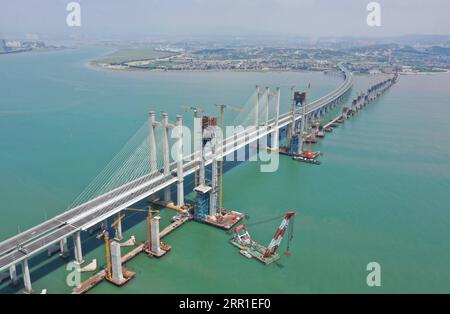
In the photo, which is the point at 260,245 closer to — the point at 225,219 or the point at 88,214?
the point at 225,219

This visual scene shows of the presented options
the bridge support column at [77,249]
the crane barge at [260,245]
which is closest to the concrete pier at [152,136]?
the crane barge at [260,245]

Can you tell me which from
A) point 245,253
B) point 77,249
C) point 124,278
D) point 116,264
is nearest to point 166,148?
point 77,249

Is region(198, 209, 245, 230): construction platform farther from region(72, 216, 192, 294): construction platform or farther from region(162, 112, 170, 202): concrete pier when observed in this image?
region(162, 112, 170, 202): concrete pier

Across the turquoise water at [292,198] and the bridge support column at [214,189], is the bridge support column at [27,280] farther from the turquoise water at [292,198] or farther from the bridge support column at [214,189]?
the bridge support column at [214,189]

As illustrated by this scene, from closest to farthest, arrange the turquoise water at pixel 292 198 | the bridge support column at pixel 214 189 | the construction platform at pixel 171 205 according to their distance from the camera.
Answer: the turquoise water at pixel 292 198, the bridge support column at pixel 214 189, the construction platform at pixel 171 205
